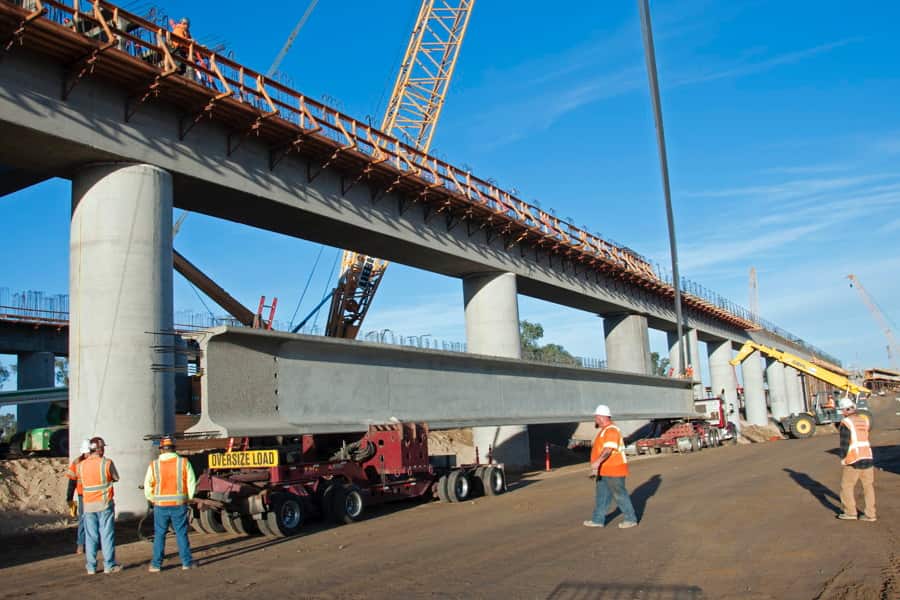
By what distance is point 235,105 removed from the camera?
20.4m

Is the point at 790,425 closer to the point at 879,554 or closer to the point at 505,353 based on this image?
the point at 505,353

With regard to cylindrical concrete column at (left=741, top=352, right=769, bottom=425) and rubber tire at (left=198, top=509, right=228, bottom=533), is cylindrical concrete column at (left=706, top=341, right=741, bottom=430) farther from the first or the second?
rubber tire at (left=198, top=509, right=228, bottom=533)

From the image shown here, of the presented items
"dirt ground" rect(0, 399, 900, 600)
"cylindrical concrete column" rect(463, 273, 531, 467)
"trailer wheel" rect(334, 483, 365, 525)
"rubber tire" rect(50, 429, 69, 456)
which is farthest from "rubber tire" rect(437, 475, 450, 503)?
"rubber tire" rect(50, 429, 69, 456)

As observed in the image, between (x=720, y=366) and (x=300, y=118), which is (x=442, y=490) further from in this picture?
(x=720, y=366)

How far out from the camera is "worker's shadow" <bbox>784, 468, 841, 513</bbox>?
44.3 ft

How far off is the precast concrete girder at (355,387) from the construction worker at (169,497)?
351 centimetres

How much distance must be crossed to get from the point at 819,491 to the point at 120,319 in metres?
15.3

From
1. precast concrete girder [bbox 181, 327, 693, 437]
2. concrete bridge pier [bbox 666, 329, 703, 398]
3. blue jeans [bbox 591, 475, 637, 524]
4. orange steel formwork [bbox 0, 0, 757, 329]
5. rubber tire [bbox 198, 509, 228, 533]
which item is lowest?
rubber tire [bbox 198, 509, 228, 533]

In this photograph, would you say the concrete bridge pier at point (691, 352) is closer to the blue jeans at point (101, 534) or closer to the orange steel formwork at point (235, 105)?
the orange steel formwork at point (235, 105)

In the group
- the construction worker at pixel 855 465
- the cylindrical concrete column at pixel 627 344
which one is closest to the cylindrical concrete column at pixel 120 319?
the construction worker at pixel 855 465

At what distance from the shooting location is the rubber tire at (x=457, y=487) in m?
18.2

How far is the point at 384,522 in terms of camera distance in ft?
48.9

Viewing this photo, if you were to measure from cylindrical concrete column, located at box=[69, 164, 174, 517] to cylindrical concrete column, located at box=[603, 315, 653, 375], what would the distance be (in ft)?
104

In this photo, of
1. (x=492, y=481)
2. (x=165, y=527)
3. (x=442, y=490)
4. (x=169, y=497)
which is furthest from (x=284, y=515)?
(x=492, y=481)
